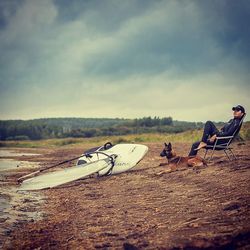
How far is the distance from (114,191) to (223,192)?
11.4 feet

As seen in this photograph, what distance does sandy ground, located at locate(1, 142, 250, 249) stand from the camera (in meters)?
4.39

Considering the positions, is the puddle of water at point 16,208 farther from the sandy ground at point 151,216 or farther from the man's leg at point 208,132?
the man's leg at point 208,132

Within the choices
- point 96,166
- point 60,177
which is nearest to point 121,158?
point 96,166

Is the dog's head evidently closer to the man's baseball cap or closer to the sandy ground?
the sandy ground

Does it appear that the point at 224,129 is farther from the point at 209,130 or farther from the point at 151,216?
the point at 151,216

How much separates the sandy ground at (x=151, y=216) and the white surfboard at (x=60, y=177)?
75cm

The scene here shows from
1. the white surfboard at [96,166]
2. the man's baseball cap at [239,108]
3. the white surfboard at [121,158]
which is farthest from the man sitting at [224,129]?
the white surfboard at [96,166]

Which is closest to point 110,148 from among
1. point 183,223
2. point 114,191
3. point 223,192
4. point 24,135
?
point 114,191

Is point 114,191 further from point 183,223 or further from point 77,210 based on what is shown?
point 183,223

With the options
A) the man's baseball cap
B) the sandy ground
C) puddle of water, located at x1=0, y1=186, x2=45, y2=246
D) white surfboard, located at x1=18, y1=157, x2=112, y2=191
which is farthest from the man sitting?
puddle of water, located at x1=0, y1=186, x2=45, y2=246

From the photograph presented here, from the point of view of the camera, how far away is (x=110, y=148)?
42.5 ft

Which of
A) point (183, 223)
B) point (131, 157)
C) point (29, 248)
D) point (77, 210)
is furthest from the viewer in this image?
point (131, 157)

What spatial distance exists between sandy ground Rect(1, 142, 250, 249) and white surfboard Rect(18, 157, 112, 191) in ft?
2.47

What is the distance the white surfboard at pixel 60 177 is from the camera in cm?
1026
